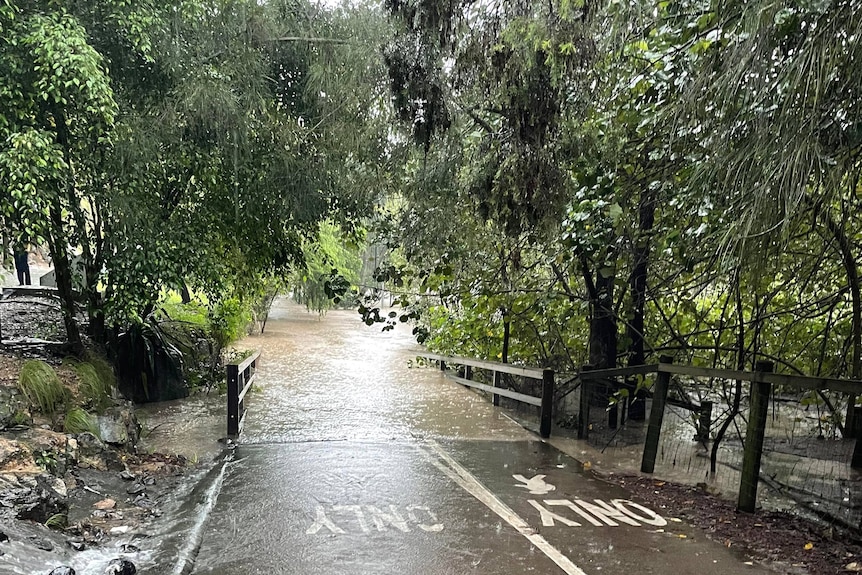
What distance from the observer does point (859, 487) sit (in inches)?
246

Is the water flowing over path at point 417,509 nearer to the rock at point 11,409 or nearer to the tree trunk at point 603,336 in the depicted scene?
the tree trunk at point 603,336

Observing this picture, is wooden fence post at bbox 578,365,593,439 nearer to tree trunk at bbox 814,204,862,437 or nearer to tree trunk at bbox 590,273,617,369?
tree trunk at bbox 590,273,617,369

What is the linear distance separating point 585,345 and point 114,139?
7823mm

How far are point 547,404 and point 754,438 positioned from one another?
11.7ft

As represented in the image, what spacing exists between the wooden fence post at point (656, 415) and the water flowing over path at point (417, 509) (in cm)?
71

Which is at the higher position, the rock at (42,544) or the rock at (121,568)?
the rock at (42,544)

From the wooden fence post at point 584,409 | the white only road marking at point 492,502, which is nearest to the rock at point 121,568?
the white only road marking at point 492,502

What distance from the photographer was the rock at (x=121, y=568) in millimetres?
3903

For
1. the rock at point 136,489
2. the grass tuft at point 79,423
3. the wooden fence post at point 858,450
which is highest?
the wooden fence post at point 858,450

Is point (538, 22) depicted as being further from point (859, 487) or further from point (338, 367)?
point (338, 367)

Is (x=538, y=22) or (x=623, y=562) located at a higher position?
(x=538, y=22)

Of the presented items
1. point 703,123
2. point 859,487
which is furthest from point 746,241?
point 859,487

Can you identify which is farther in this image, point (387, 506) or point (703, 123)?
point (387, 506)

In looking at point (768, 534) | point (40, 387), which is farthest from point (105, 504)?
point (768, 534)
